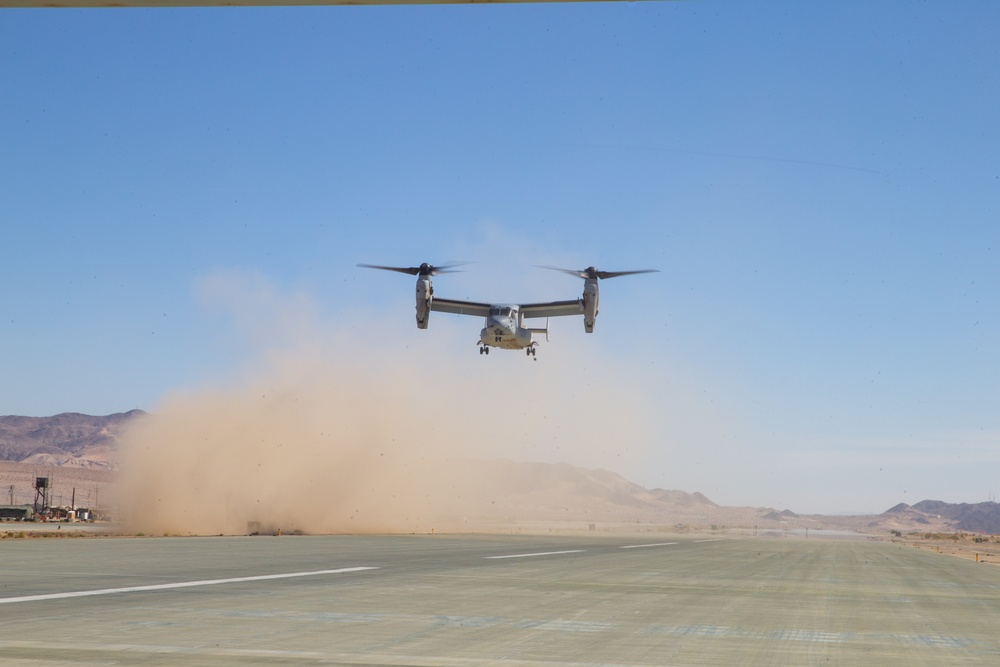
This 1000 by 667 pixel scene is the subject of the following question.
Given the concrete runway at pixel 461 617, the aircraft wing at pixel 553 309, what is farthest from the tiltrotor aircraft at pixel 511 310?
the concrete runway at pixel 461 617

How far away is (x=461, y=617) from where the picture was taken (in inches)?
539

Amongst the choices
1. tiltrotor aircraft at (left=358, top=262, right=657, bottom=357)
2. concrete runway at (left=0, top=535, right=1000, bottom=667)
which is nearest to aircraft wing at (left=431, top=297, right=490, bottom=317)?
tiltrotor aircraft at (left=358, top=262, right=657, bottom=357)

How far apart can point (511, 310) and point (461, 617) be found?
42.5m

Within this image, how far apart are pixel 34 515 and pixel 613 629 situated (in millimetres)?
84914

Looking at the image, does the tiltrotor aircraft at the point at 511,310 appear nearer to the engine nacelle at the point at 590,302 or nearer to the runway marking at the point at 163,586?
the engine nacelle at the point at 590,302

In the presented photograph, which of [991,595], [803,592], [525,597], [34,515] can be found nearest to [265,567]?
[525,597]

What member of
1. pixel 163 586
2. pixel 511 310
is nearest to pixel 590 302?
pixel 511 310

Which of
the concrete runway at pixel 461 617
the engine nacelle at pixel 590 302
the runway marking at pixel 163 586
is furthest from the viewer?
the engine nacelle at pixel 590 302

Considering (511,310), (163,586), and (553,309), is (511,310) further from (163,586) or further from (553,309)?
(163,586)

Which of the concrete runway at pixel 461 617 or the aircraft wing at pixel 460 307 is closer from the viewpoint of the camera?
the concrete runway at pixel 461 617

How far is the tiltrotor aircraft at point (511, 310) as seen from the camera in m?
54.5

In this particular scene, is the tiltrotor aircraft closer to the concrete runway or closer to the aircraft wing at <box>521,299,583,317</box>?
the aircraft wing at <box>521,299,583,317</box>

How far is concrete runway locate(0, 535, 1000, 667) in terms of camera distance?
10.3 metres

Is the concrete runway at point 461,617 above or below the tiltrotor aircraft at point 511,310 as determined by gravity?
below
